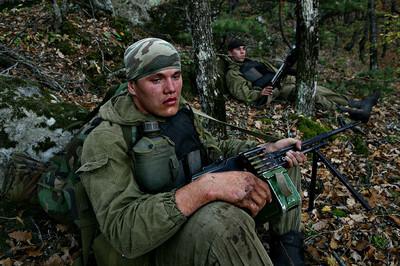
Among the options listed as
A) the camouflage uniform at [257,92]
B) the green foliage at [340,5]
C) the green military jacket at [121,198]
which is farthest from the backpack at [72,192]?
the green foliage at [340,5]

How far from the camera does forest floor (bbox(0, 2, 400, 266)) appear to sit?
11.0ft

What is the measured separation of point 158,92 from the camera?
2799 mm

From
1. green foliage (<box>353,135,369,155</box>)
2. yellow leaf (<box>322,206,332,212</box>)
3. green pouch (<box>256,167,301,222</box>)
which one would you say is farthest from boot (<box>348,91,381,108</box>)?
green pouch (<box>256,167,301,222</box>)

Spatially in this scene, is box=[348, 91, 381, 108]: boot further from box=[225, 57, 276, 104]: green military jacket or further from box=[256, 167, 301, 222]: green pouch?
box=[256, 167, 301, 222]: green pouch

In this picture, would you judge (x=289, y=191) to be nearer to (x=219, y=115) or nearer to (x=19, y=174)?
(x=19, y=174)

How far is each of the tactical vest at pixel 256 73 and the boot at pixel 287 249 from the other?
5148mm

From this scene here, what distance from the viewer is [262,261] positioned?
2.28 meters

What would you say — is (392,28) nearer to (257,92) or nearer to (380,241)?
(257,92)

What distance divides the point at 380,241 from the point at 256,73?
521 cm

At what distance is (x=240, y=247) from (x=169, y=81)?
4.54 feet

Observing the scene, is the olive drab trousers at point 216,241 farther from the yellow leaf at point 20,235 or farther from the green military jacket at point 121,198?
the yellow leaf at point 20,235

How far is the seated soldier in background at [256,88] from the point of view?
767cm

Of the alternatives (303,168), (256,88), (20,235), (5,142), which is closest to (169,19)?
(256,88)

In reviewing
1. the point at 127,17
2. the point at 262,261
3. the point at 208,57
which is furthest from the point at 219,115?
the point at 127,17
